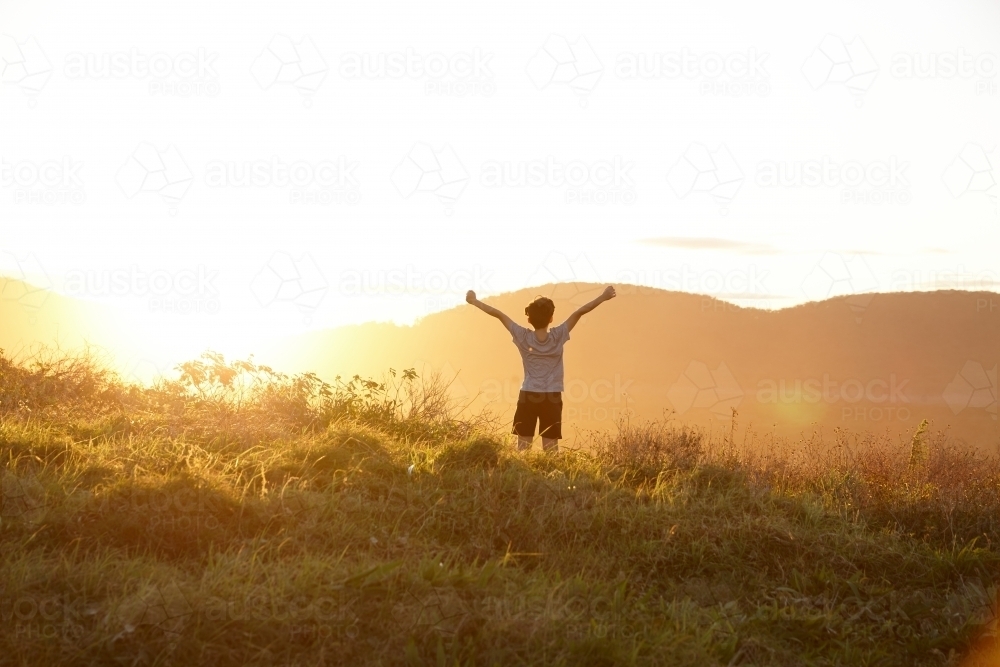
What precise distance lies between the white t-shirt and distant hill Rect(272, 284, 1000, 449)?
66.7 meters

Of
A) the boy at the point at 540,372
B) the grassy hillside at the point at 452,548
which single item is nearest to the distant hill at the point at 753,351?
the boy at the point at 540,372

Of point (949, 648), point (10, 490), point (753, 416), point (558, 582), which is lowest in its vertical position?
point (753, 416)

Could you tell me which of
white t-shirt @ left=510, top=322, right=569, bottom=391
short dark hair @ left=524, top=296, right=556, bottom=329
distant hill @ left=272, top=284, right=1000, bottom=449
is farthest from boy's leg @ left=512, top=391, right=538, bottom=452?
distant hill @ left=272, top=284, right=1000, bottom=449

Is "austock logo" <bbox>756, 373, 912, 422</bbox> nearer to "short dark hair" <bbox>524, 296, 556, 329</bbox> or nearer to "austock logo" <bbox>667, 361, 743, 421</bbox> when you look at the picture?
"austock logo" <bbox>667, 361, 743, 421</bbox>

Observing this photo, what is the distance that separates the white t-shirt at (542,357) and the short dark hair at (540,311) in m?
0.13

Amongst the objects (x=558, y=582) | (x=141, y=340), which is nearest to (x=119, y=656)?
(x=558, y=582)

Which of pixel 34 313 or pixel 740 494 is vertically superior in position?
pixel 34 313

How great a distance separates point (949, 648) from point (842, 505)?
102 inches

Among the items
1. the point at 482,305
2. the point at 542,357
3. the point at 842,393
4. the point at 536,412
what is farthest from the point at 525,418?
the point at 842,393

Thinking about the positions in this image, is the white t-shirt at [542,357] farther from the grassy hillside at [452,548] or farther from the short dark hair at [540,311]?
the grassy hillside at [452,548]

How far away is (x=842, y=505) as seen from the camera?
8.12 m

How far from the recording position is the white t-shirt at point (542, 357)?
10.1m

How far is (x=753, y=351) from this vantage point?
98.9m

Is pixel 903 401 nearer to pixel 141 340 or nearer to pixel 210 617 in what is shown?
pixel 141 340
